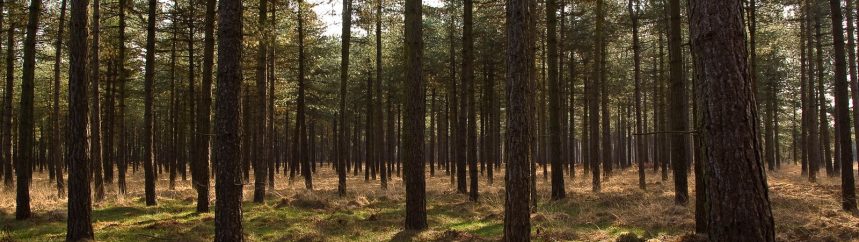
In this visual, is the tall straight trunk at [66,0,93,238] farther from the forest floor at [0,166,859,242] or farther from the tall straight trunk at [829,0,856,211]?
the tall straight trunk at [829,0,856,211]

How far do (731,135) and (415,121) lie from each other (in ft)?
22.7

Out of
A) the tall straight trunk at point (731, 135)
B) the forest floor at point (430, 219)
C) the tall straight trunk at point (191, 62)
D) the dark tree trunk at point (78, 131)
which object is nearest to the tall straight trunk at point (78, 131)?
the dark tree trunk at point (78, 131)

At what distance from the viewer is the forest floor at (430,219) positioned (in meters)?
10.1

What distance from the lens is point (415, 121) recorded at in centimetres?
1075

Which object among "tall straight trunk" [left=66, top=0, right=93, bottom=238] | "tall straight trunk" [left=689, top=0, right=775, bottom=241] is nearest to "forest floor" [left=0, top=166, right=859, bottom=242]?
"tall straight trunk" [left=66, top=0, right=93, bottom=238]

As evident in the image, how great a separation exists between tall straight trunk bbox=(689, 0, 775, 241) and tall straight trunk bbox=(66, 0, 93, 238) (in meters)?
9.34

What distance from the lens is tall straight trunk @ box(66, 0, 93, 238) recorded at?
8.98m

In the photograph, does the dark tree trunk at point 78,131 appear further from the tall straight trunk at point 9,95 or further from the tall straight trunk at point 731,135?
the tall straight trunk at point 731,135

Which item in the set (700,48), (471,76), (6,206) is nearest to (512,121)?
(700,48)

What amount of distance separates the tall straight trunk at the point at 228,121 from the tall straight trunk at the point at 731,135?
6.10 meters

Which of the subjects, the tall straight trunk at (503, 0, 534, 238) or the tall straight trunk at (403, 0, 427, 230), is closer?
the tall straight trunk at (503, 0, 534, 238)

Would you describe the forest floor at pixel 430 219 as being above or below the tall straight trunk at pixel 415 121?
below

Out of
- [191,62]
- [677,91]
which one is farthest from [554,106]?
[191,62]

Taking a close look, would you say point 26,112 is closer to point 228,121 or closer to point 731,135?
point 228,121
